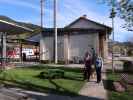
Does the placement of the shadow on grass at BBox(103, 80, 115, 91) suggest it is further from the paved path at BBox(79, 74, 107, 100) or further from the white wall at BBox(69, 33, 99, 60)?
the white wall at BBox(69, 33, 99, 60)

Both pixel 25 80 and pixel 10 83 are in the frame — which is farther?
pixel 25 80

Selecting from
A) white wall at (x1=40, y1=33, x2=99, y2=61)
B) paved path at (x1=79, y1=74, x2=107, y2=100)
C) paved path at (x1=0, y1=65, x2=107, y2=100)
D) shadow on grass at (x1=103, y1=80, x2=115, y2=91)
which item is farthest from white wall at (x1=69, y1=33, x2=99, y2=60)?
paved path at (x1=0, y1=65, x2=107, y2=100)

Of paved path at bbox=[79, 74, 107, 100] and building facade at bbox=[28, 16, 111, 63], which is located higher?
building facade at bbox=[28, 16, 111, 63]

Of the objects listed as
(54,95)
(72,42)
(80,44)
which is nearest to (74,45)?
(72,42)

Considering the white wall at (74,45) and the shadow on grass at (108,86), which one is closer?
the shadow on grass at (108,86)

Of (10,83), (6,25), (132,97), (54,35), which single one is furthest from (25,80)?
(54,35)

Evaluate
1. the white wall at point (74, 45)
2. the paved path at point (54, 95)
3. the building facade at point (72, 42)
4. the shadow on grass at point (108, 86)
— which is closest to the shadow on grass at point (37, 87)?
the paved path at point (54, 95)

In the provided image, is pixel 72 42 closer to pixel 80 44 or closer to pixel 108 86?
pixel 80 44

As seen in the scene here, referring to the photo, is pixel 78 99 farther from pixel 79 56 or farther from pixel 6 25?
pixel 79 56

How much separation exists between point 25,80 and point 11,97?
586 cm

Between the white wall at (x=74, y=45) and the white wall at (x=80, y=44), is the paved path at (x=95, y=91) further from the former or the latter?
the white wall at (x=80, y=44)

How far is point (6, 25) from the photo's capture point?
20953 millimetres

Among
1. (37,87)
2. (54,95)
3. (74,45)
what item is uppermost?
(74,45)

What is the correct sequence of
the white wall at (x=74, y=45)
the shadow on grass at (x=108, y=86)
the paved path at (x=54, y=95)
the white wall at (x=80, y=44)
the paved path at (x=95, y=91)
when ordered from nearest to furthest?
1. the paved path at (x=54, y=95)
2. the paved path at (x=95, y=91)
3. the shadow on grass at (x=108, y=86)
4. the white wall at (x=74, y=45)
5. the white wall at (x=80, y=44)
